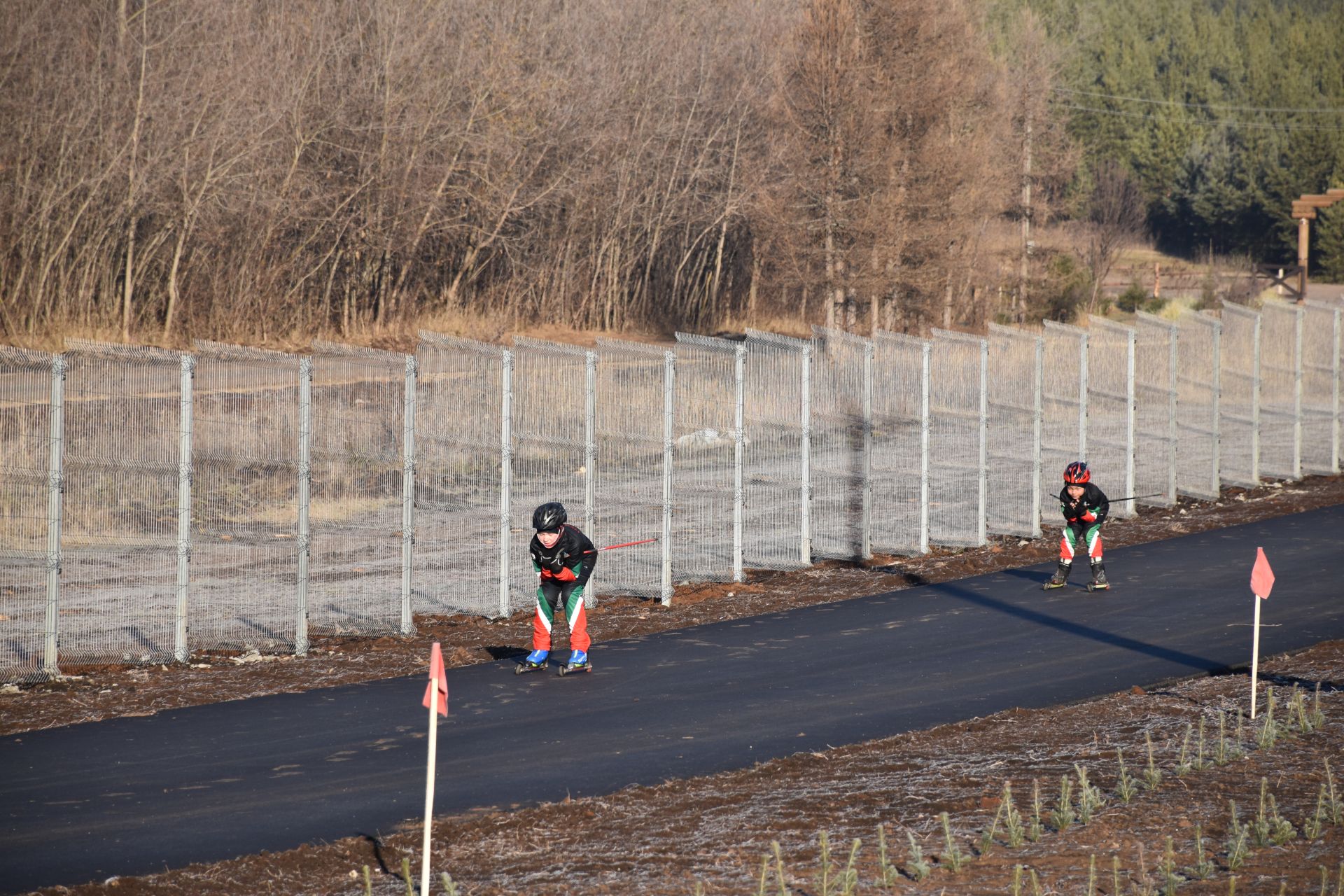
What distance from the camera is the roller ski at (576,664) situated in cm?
1239

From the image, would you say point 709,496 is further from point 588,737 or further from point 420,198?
point 420,198

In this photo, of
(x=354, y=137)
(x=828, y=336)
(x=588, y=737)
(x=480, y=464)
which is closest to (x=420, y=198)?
(x=354, y=137)

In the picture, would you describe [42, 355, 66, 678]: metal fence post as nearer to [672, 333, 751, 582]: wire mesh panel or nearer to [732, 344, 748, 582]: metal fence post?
[672, 333, 751, 582]: wire mesh panel

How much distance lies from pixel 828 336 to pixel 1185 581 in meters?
4.75

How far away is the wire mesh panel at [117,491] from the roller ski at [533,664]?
2.92 metres

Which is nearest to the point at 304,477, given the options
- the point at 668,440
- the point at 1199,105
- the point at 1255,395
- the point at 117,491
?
the point at 117,491

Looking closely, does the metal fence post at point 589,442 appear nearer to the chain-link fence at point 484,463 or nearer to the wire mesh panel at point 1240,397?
the chain-link fence at point 484,463

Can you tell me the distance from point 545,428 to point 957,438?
6.02 m

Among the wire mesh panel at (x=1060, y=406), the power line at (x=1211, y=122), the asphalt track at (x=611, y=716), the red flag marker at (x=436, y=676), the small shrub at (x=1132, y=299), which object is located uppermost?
the power line at (x=1211, y=122)

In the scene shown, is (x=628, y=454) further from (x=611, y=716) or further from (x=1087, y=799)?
(x=1087, y=799)

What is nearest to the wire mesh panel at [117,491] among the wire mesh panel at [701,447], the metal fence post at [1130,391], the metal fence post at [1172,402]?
the wire mesh panel at [701,447]

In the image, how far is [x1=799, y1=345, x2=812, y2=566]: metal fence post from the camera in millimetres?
17203

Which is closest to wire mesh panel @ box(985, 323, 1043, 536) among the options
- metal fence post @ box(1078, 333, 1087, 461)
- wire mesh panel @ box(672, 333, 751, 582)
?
metal fence post @ box(1078, 333, 1087, 461)

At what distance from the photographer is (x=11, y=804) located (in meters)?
8.87
